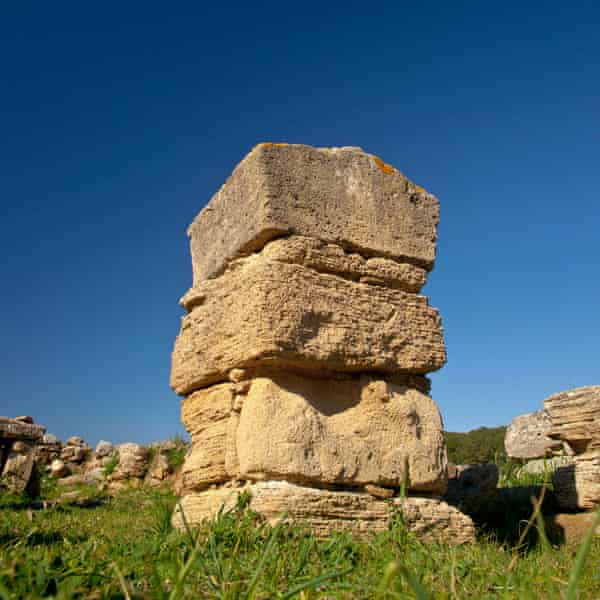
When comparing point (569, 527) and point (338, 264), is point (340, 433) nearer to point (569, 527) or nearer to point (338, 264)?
point (338, 264)

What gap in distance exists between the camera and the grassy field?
1.85 metres

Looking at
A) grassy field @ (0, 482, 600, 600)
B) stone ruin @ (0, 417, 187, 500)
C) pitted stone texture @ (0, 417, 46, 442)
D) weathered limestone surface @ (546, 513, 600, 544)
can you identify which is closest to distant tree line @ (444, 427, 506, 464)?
stone ruin @ (0, 417, 187, 500)

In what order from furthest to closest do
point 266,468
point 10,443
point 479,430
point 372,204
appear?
1. point 479,430
2. point 10,443
3. point 372,204
4. point 266,468

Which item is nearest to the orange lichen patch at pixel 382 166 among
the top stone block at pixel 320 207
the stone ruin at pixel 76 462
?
the top stone block at pixel 320 207

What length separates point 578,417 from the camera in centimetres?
718

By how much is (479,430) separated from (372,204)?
74.8ft

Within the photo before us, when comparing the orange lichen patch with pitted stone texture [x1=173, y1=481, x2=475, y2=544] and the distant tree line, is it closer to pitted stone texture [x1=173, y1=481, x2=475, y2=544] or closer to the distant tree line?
pitted stone texture [x1=173, y1=481, x2=475, y2=544]

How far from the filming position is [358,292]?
4.45 meters

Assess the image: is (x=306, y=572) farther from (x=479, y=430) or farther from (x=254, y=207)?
(x=479, y=430)

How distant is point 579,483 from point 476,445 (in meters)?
14.1

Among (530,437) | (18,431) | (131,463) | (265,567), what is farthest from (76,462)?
(265,567)

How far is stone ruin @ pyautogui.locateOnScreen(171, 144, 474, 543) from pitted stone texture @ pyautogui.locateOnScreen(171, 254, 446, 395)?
1 cm

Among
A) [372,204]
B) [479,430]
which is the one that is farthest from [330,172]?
[479,430]

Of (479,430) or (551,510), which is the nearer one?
(551,510)
